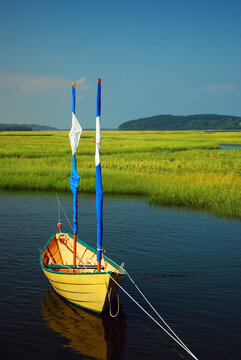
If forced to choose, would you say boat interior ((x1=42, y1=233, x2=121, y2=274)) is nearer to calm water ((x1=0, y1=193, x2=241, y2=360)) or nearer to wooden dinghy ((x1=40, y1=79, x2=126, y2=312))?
wooden dinghy ((x1=40, y1=79, x2=126, y2=312))

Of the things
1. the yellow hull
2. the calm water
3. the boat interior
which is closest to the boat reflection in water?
the calm water

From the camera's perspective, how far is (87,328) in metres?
12.1

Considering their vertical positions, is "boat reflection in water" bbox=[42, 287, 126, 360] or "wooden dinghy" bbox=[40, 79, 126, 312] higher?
"wooden dinghy" bbox=[40, 79, 126, 312]

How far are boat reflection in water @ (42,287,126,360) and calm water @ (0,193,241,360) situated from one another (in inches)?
1.0

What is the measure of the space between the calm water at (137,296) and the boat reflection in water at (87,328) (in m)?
0.03

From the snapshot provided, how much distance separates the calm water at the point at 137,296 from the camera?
1130 cm

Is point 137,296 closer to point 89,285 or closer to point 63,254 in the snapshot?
point 89,285

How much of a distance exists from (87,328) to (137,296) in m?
2.69

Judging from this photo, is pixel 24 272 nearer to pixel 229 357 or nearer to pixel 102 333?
pixel 102 333

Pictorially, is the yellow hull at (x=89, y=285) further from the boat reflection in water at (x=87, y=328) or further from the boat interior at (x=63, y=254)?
the boat interior at (x=63, y=254)

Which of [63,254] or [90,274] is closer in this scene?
[90,274]

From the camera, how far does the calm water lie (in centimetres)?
1130

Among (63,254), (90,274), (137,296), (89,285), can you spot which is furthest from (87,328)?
(63,254)

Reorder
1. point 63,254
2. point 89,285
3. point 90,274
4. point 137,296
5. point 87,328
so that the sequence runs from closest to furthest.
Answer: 1. point 90,274
2. point 89,285
3. point 87,328
4. point 137,296
5. point 63,254
